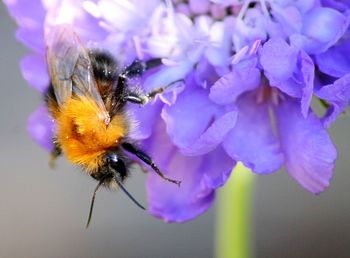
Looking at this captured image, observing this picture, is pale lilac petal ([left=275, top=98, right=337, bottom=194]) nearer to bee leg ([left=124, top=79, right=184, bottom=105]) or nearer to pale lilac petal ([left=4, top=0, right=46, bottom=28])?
bee leg ([left=124, top=79, right=184, bottom=105])

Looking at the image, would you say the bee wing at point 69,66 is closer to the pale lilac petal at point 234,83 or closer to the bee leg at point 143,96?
the bee leg at point 143,96

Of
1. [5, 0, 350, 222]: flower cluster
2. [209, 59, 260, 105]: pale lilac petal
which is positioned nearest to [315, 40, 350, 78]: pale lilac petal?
[5, 0, 350, 222]: flower cluster

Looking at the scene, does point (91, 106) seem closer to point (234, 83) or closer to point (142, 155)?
point (142, 155)

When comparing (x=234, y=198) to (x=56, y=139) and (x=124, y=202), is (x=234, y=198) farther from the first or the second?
(x=124, y=202)

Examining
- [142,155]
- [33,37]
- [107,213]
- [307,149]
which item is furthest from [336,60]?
[107,213]

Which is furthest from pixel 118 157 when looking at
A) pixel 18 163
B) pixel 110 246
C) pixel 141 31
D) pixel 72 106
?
pixel 18 163

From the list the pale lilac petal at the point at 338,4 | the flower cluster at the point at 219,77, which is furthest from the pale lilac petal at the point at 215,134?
the pale lilac petal at the point at 338,4
